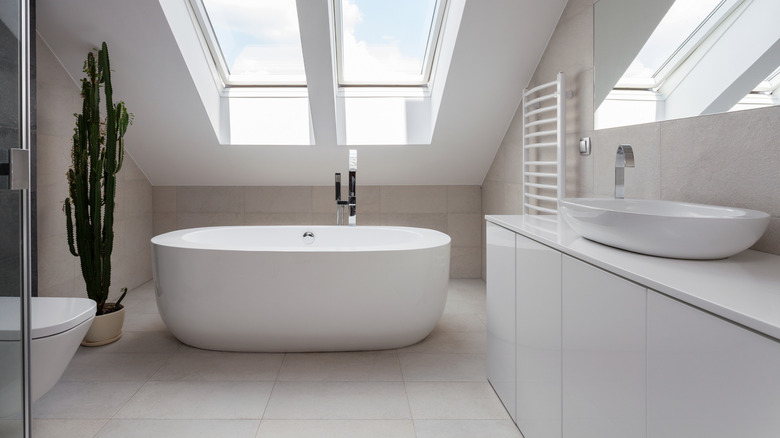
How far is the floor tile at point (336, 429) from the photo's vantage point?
2.07 metres

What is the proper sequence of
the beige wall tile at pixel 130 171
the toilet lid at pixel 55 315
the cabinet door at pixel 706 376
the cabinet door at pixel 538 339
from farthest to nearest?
1. the beige wall tile at pixel 130 171
2. the toilet lid at pixel 55 315
3. the cabinet door at pixel 538 339
4. the cabinet door at pixel 706 376

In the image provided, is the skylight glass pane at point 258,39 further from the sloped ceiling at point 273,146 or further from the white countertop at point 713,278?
the white countertop at point 713,278

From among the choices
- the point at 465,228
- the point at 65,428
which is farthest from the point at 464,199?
the point at 65,428

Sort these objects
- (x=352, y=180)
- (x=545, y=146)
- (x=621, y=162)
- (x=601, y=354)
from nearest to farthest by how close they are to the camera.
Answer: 1. (x=601, y=354)
2. (x=621, y=162)
3. (x=545, y=146)
4. (x=352, y=180)

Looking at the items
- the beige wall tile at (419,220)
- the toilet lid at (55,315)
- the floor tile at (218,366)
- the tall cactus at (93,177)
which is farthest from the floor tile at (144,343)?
the beige wall tile at (419,220)

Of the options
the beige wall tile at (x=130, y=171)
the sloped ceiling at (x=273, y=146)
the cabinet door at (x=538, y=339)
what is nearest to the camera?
the cabinet door at (x=538, y=339)

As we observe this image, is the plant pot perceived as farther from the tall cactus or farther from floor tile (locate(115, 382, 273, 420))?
floor tile (locate(115, 382, 273, 420))

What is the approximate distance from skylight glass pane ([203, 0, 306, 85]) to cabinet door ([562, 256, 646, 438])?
10.5ft

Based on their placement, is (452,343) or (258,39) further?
(258,39)

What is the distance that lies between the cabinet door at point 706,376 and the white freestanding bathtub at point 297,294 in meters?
1.86

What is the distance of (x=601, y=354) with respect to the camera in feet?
4.27

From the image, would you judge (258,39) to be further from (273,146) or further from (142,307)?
(142,307)

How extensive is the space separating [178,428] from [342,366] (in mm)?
930

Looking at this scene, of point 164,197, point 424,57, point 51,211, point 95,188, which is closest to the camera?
point 95,188
